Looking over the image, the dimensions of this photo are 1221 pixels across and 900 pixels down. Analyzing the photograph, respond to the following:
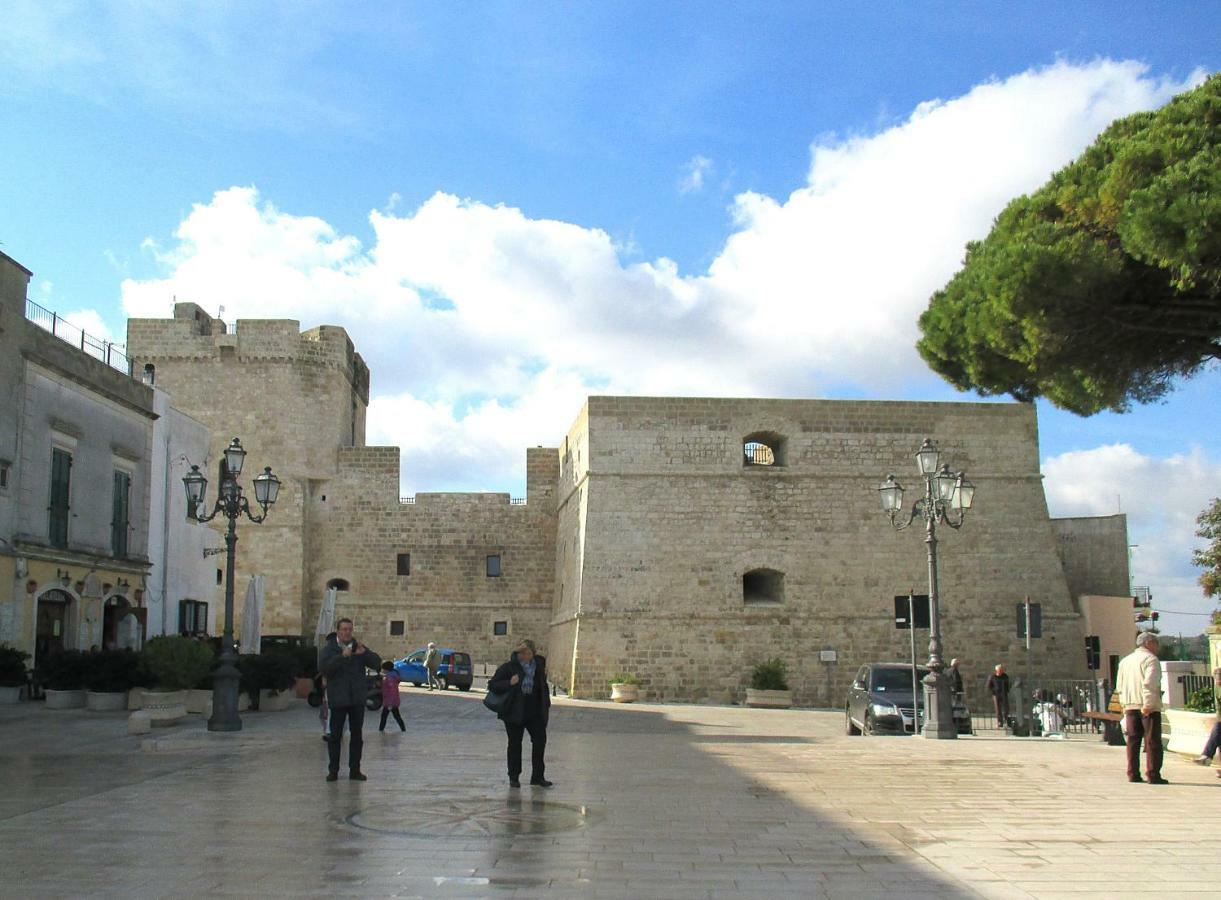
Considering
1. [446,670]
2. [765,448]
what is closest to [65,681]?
[446,670]

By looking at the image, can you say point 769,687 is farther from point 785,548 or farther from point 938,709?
point 938,709

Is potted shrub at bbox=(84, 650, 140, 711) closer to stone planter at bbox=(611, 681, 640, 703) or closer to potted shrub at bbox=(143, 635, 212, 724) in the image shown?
potted shrub at bbox=(143, 635, 212, 724)

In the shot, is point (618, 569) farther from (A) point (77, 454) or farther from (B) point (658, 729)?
(A) point (77, 454)

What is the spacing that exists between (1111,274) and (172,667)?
547 inches

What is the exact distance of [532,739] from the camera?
376 inches

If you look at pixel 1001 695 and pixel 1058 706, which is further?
pixel 1001 695

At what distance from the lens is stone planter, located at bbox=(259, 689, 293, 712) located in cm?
1975

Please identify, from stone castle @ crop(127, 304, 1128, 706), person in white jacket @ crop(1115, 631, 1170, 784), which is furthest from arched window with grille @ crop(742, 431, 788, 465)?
person in white jacket @ crop(1115, 631, 1170, 784)

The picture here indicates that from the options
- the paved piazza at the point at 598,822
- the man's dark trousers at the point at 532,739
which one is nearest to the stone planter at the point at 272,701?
the paved piazza at the point at 598,822

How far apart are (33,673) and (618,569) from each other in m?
12.9

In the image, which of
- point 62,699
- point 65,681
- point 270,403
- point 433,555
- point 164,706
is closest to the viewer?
point 164,706

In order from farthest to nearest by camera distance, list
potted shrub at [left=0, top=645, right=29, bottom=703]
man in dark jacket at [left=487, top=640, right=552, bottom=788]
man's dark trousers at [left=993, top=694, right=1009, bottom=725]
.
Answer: man's dark trousers at [left=993, top=694, right=1009, bottom=725], potted shrub at [left=0, top=645, right=29, bottom=703], man in dark jacket at [left=487, top=640, right=552, bottom=788]

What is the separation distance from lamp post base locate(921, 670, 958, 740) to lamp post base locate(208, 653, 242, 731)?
9.09 meters

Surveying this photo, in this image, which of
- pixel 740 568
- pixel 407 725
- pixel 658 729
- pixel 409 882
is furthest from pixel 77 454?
pixel 409 882
